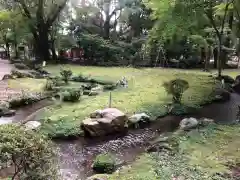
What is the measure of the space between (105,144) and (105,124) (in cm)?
92

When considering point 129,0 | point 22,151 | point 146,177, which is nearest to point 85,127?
point 146,177

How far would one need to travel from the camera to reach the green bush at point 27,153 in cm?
581

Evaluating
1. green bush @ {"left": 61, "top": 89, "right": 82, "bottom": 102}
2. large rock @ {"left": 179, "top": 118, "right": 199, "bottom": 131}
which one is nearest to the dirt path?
green bush @ {"left": 61, "top": 89, "right": 82, "bottom": 102}

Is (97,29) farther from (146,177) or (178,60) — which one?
(146,177)

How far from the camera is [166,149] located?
999 cm

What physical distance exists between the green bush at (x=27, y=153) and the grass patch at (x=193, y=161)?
2.38m

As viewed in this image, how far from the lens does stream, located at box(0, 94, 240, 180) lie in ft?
31.9

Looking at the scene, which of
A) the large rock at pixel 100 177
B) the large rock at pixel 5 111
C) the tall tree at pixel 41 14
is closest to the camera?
the large rock at pixel 100 177

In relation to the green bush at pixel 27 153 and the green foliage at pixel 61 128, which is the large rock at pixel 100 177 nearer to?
the green bush at pixel 27 153

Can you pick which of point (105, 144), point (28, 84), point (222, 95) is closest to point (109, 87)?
point (28, 84)

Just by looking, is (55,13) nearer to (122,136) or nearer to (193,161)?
(122,136)

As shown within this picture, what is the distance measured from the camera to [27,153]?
5977mm

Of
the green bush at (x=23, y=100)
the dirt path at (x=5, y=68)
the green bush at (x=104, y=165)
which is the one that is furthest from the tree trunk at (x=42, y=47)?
the green bush at (x=104, y=165)

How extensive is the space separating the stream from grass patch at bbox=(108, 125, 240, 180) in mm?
1119
